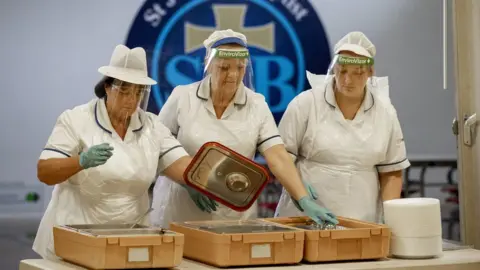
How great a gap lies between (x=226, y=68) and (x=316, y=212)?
623 mm

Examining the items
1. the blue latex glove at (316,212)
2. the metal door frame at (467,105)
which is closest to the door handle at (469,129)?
the metal door frame at (467,105)

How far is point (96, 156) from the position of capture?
269 centimetres

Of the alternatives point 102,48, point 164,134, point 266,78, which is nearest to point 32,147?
point 102,48

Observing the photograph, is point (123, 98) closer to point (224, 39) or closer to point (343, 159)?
point (224, 39)

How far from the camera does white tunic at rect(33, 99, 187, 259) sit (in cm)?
286

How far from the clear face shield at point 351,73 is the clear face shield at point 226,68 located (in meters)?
0.34

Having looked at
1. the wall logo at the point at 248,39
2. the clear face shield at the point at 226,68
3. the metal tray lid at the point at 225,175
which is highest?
the wall logo at the point at 248,39

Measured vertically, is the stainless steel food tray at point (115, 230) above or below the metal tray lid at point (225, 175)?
below

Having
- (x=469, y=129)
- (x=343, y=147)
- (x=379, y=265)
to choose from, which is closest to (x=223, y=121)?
(x=343, y=147)

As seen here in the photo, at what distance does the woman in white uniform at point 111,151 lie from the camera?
2.85 metres

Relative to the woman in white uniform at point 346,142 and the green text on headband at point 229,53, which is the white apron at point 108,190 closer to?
the green text on headband at point 229,53

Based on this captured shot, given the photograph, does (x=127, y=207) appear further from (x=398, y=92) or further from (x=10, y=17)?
(x=398, y=92)

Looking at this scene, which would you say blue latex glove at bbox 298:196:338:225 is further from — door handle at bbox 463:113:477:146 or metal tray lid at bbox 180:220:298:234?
door handle at bbox 463:113:477:146

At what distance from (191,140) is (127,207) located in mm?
407
